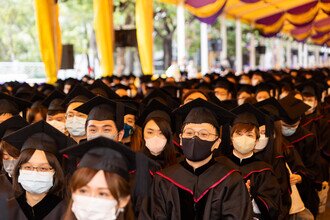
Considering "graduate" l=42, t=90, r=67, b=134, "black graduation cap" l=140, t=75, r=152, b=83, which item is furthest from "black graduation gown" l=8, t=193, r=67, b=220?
"black graduation cap" l=140, t=75, r=152, b=83

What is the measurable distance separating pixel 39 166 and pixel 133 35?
13126mm

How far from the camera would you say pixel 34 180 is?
3.93 metres

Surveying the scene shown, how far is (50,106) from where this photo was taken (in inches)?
277

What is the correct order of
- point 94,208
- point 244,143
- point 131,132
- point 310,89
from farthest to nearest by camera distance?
1. point 310,89
2. point 131,132
3. point 244,143
4. point 94,208

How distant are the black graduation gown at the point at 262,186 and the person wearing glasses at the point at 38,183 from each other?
5.84 ft

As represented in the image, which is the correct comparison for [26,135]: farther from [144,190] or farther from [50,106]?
[50,106]

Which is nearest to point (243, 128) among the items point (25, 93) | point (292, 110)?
point (292, 110)

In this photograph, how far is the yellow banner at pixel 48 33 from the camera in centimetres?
1234

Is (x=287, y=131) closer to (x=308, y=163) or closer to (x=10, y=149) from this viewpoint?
(x=308, y=163)

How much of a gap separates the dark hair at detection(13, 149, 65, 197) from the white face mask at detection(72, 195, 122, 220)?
81 centimetres

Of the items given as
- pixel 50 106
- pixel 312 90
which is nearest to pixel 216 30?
pixel 312 90

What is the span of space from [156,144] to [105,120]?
53 cm

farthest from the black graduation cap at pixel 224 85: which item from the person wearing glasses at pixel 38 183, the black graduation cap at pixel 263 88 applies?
the person wearing glasses at pixel 38 183

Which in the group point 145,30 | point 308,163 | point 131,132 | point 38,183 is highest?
point 145,30
